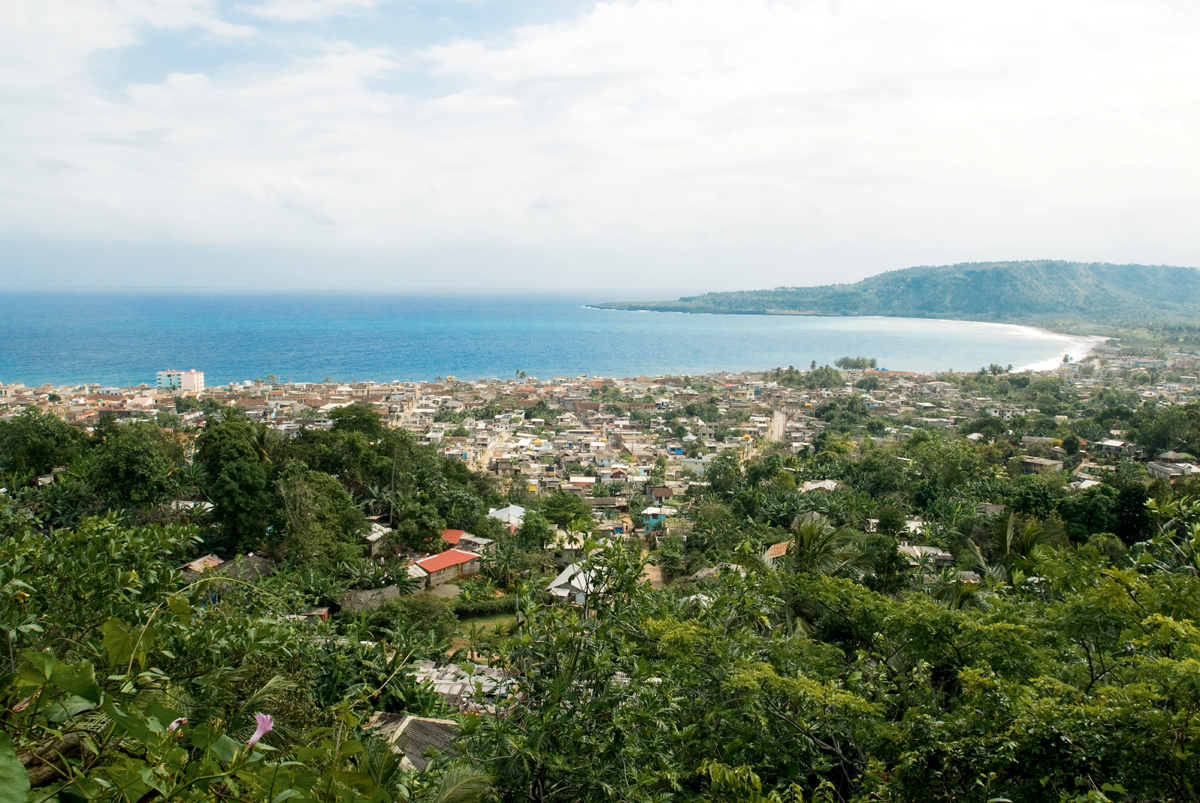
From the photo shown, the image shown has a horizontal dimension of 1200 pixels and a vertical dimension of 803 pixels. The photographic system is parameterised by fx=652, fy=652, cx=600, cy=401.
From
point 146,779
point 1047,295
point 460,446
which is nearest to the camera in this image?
point 146,779

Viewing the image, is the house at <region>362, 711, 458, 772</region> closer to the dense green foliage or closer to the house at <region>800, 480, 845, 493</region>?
the dense green foliage

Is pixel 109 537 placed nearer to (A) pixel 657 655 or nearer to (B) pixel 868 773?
(A) pixel 657 655

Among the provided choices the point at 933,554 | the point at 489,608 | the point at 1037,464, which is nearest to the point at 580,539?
the point at 489,608

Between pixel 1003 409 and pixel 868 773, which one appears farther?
pixel 1003 409

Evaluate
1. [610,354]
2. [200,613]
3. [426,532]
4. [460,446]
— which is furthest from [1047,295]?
[200,613]

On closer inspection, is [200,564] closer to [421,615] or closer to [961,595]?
[421,615]

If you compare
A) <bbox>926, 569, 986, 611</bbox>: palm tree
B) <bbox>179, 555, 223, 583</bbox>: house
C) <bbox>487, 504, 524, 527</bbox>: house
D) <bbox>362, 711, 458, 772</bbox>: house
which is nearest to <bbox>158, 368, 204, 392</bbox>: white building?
<bbox>487, 504, 524, 527</bbox>: house

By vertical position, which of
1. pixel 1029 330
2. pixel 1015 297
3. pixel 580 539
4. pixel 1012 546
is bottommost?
pixel 1012 546
